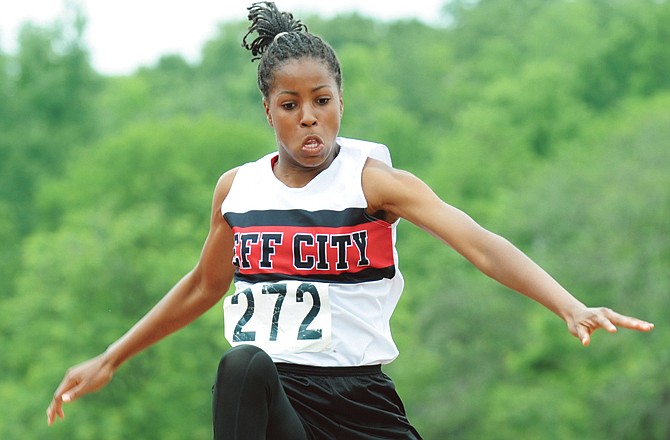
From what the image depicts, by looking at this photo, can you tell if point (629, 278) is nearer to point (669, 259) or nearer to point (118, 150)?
point (669, 259)

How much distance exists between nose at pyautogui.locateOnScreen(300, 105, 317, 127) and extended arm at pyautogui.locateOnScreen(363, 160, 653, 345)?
288mm

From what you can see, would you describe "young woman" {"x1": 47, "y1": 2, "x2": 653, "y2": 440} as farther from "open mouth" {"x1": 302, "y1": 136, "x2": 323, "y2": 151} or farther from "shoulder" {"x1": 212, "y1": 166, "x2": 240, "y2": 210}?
"shoulder" {"x1": 212, "y1": 166, "x2": 240, "y2": 210}

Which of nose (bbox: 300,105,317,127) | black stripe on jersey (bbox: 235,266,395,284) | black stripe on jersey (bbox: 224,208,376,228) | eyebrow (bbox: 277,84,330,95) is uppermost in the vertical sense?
eyebrow (bbox: 277,84,330,95)

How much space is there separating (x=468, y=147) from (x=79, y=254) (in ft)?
70.1

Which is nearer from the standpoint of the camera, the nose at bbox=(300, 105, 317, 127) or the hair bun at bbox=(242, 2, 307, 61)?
the nose at bbox=(300, 105, 317, 127)

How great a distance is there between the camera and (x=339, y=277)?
490cm

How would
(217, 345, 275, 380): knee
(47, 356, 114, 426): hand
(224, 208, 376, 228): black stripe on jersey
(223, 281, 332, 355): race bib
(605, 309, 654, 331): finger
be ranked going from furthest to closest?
1. (47, 356, 114, 426): hand
2. (224, 208, 376, 228): black stripe on jersey
3. (223, 281, 332, 355): race bib
4. (217, 345, 275, 380): knee
5. (605, 309, 654, 331): finger

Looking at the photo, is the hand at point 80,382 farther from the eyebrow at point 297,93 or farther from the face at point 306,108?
the eyebrow at point 297,93

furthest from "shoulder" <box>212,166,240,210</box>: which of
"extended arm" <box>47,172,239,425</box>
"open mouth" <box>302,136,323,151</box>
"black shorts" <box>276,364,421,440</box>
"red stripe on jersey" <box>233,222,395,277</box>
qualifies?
"black shorts" <box>276,364,421,440</box>

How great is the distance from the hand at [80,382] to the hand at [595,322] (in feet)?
6.72

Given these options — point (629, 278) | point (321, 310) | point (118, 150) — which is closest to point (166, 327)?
point (321, 310)

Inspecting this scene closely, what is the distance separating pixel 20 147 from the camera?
4903cm

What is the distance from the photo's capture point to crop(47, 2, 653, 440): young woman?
189 inches

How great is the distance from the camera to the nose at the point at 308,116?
4.87 meters
